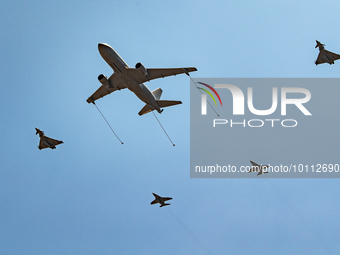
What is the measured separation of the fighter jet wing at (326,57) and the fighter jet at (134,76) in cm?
1365

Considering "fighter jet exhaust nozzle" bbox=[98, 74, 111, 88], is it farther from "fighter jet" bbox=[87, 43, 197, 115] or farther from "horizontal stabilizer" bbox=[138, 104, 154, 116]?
"horizontal stabilizer" bbox=[138, 104, 154, 116]

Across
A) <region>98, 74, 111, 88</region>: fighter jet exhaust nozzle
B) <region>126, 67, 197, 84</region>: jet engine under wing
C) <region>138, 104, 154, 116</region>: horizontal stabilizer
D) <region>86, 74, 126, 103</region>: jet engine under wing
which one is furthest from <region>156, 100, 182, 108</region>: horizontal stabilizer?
<region>98, 74, 111, 88</region>: fighter jet exhaust nozzle

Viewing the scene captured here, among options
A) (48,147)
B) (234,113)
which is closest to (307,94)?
(234,113)

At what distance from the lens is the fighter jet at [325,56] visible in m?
36.0

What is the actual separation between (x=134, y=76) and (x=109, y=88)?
647 centimetres

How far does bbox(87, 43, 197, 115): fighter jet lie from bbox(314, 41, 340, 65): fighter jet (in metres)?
13.5

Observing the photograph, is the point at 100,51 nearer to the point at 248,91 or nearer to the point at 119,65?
the point at 119,65

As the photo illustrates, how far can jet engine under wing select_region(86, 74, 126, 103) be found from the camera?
3884 cm

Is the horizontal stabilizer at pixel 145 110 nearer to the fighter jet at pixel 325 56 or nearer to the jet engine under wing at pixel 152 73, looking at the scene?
the jet engine under wing at pixel 152 73

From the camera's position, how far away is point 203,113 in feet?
122

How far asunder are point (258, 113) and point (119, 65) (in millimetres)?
15520

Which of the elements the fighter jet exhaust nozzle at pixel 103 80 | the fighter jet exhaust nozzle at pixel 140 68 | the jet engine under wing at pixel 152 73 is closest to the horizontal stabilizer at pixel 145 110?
the fighter jet exhaust nozzle at pixel 103 80

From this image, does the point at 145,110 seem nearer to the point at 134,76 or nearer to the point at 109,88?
the point at 109,88

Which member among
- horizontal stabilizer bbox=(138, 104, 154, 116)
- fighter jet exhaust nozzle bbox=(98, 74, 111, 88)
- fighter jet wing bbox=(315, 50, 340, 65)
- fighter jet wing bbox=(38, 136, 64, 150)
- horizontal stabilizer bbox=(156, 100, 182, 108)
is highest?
fighter jet wing bbox=(315, 50, 340, 65)
